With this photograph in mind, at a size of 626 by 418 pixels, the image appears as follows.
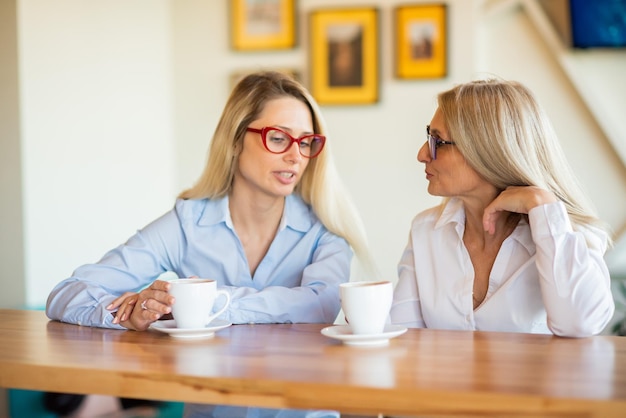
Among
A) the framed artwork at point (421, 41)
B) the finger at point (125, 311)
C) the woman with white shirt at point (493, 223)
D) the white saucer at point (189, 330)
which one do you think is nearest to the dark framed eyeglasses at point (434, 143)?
the woman with white shirt at point (493, 223)

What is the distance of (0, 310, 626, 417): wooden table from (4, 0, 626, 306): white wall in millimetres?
2010

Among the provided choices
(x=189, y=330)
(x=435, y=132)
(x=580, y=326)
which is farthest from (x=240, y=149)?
(x=580, y=326)

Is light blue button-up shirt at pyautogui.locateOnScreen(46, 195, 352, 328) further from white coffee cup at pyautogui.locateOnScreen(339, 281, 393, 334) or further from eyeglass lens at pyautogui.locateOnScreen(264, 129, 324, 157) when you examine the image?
white coffee cup at pyautogui.locateOnScreen(339, 281, 393, 334)

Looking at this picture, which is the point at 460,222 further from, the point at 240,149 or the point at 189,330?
the point at 189,330

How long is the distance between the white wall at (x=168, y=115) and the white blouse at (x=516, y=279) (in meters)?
2.02

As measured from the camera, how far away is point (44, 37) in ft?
11.3

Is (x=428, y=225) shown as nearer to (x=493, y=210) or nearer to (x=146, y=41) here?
(x=493, y=210)

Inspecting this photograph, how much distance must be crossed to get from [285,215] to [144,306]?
0.64m

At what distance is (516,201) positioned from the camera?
176 cm

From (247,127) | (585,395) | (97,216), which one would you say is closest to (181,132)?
(97,216)

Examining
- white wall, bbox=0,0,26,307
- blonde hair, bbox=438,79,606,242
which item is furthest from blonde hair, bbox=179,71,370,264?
white wall, bbox=0,0,26,307

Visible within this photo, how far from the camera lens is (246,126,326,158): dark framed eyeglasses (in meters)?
2.11

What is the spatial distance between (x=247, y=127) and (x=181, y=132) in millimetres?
2370

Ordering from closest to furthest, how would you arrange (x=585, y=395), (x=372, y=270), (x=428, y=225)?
(x=585, y=395) < (x=428, y=225) < (x=372, y=270)
